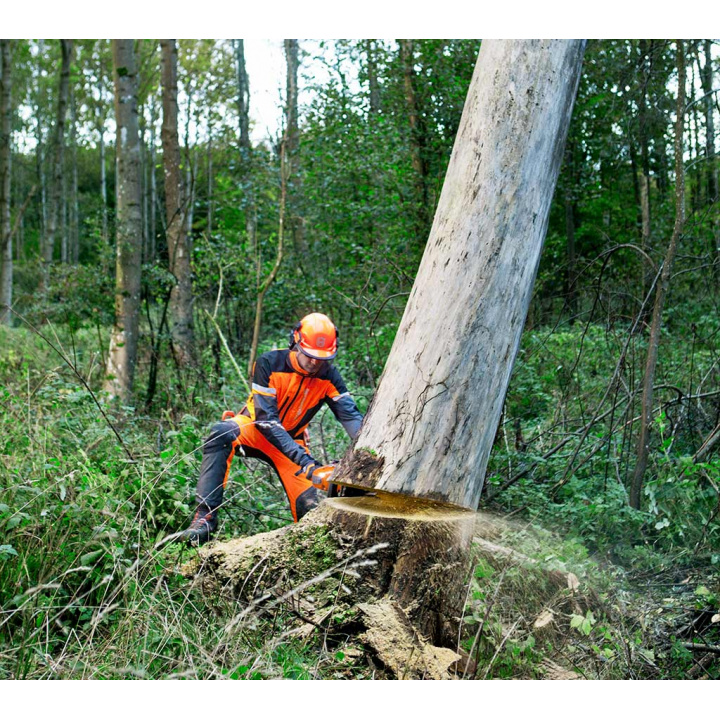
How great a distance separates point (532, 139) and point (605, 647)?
8.57 ft

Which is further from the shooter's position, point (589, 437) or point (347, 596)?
point (589, 437)

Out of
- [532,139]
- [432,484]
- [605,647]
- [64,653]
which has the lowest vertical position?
[605,647]

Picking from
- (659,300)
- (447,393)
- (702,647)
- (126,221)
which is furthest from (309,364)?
(126,221)

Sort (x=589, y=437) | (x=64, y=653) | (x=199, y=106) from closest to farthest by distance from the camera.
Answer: (x=64, y=653), (x=589, y=437), (x=199, y=106)

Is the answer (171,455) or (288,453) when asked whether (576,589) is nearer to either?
(288,453)

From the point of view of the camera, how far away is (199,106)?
1942 cm

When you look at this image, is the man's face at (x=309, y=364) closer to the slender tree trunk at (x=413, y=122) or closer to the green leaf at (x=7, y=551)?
the green leaf at (x=7, y=551)

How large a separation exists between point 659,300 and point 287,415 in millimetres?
2699

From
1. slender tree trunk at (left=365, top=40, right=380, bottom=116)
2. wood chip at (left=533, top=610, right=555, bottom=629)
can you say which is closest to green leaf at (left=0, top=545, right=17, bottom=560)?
wood chip at (left=533, top=610, right=555, bottom=629)

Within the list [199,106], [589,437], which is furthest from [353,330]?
[199,106]

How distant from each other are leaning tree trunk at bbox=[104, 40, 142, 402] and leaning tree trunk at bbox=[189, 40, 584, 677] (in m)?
5.21

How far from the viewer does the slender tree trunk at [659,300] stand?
5004 millimetres

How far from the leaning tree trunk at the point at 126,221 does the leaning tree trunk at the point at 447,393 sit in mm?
5212

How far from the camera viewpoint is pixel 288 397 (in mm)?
4973
